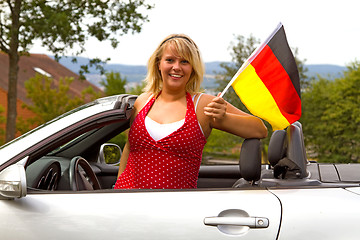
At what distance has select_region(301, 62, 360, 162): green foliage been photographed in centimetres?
1627

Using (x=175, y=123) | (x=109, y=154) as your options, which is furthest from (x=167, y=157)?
(x=109, y=154)

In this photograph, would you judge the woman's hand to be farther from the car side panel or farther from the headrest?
the car side panel

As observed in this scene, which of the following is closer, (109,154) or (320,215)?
(320,215)

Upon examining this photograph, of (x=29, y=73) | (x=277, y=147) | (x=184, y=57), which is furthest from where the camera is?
(x=29, y=73)

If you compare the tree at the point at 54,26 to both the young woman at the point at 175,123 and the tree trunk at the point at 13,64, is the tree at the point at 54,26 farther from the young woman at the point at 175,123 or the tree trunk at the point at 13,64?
the young woman at the point at 175,123

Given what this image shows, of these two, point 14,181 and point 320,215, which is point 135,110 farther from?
point 320,215

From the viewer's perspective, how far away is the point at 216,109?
2.91 meters

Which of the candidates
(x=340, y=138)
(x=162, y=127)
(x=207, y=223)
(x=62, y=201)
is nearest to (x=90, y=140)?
(x=162, y=127)

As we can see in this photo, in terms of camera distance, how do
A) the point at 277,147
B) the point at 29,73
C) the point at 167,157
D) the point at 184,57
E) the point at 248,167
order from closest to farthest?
the point at 248,167
the point at 277,147
the point at 167,157
the point at 184,57
the point at 29,73

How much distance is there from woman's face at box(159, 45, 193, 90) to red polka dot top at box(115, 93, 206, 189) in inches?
7.6

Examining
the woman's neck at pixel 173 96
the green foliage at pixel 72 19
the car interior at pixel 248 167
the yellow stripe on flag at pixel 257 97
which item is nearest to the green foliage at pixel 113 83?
the green foliage at pixel 72 19

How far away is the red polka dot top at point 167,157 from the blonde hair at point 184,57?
0.24m

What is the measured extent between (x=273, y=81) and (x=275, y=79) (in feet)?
0.05

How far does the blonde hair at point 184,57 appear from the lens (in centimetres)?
316
